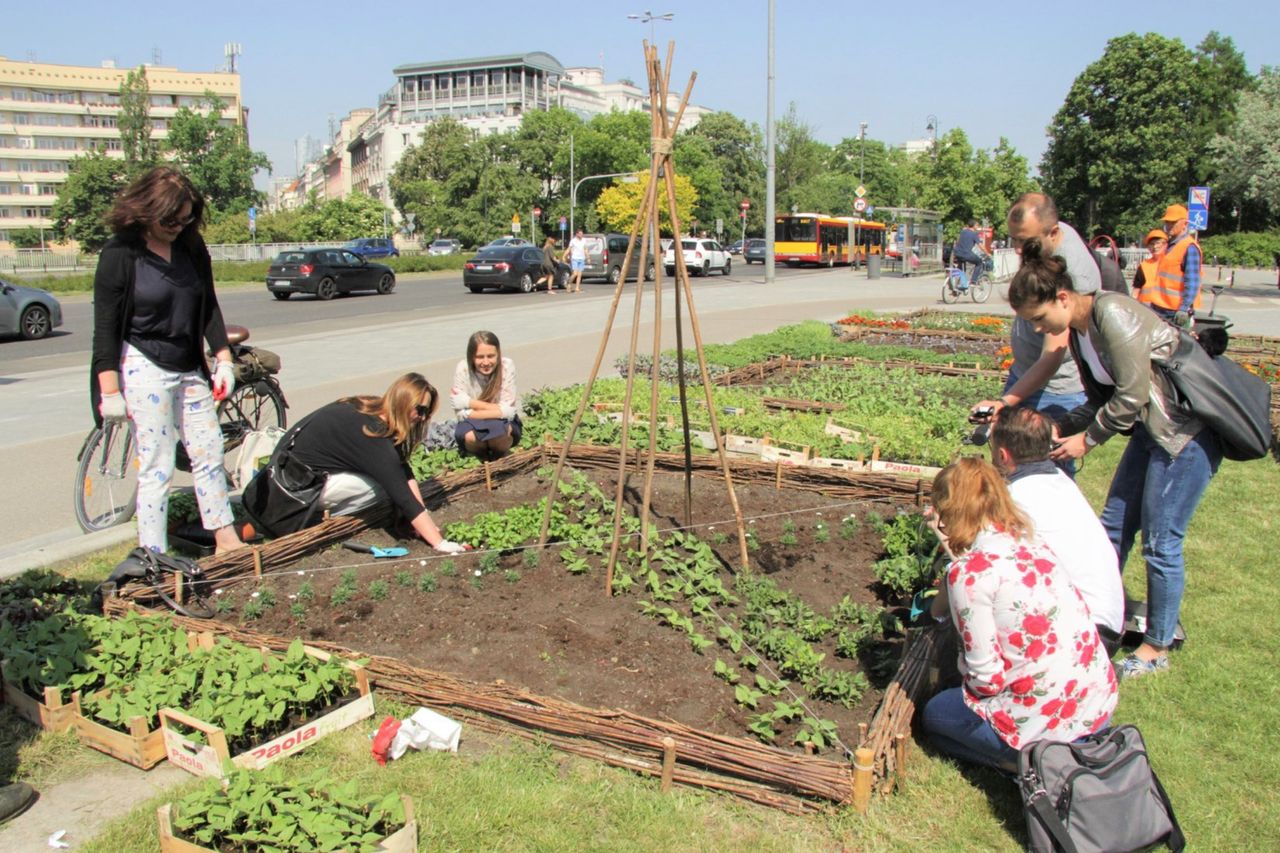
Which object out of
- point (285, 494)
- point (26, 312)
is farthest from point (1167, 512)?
point (26, 312)

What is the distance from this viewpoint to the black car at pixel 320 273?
88.5 feet

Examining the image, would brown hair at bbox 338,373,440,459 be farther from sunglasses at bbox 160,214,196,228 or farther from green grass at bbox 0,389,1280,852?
green grass at bbox 0,389,1280,852

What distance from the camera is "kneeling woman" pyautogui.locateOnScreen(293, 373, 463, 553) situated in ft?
17.2

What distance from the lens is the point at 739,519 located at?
5.07 m

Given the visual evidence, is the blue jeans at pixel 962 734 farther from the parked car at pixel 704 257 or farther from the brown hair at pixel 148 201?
the parked car at pixel 704 257

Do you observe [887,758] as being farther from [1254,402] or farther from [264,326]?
[264,326]

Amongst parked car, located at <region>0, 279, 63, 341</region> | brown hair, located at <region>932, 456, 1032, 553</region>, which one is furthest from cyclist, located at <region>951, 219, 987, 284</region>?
brown hair, located at <region>932, 456, 1032, 553</region>

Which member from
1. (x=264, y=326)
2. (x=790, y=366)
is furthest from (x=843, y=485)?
(x=264, y=326)

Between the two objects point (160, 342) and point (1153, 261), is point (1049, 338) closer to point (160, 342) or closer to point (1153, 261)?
point (160, 342)

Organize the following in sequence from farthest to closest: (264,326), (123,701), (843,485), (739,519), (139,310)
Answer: (264,326), (843,485), (739,519), (139,310), (123,701)

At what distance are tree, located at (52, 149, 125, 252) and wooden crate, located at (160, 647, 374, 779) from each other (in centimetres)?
8253

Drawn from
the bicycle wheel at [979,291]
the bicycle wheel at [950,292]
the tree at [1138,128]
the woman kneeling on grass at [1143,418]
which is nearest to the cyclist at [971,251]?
the bicycle wheel at [979,291]

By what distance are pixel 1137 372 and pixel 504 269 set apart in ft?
86.8

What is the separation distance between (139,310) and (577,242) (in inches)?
1102
